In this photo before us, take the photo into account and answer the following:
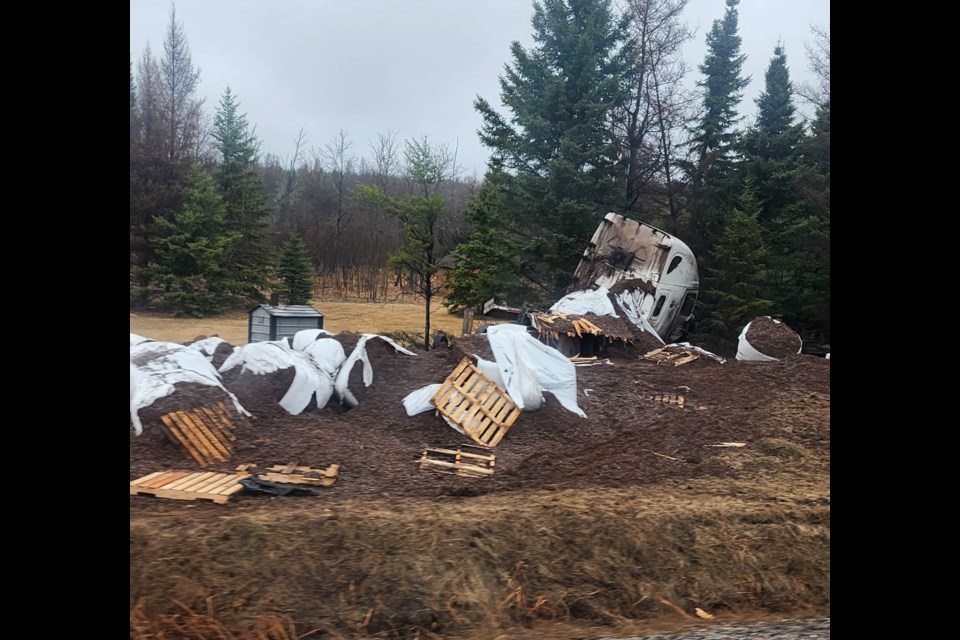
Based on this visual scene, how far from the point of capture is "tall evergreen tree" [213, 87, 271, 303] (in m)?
19.5

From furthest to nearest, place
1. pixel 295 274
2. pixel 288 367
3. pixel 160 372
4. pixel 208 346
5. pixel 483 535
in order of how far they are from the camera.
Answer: pixel 295 274
pixel 208 346
pixel 288 367
pixel 160 372
pixel 483 535

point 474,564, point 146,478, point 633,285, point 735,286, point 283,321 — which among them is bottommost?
point 474,564

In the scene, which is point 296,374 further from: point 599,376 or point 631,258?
point 631,258

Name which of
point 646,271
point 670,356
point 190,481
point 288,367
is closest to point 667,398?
point 670,356

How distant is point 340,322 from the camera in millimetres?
16750

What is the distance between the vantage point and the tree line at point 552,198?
59.5ft

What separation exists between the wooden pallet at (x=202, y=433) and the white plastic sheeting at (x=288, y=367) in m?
1.01

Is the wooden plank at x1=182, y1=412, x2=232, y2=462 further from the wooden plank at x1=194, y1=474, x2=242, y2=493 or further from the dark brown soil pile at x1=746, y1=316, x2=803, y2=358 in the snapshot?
the dark brown soil pile at x1=746, y1=316, x2=803, y2=358

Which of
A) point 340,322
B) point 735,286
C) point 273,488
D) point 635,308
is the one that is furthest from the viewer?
point 735,286

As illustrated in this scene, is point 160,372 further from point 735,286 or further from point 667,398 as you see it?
point 735,286

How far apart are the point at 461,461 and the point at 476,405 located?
96cm

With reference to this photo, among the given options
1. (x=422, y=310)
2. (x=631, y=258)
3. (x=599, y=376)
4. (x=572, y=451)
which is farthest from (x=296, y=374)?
(x=422, y=310)

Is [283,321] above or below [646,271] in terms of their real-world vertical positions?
below

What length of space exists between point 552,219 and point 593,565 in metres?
16.3
